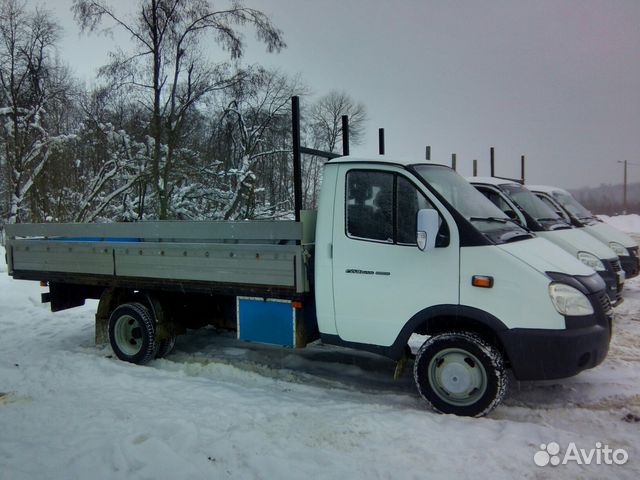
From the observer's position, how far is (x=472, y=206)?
15.7ft

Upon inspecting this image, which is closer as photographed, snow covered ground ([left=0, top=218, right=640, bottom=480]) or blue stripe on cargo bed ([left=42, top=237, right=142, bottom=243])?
snow covered ground ([left=0, top=218, right=640, bottom=480])

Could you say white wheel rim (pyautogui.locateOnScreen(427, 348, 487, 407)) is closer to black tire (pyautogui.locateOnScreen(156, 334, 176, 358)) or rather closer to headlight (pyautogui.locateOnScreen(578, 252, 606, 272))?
black tire (pyautogui.locateOnScreen(156, 334, 176, 358))

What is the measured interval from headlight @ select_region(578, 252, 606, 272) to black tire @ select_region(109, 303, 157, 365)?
6.01 metres

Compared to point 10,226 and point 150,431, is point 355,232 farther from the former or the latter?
point 10,226

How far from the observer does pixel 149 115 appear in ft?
54.3

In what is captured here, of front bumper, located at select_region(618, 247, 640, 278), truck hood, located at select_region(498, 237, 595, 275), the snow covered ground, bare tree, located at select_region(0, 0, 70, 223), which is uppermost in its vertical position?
bare tree, located at select_region(0, 0, 70, 223)

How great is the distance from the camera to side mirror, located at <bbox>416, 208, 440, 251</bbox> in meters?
4.16

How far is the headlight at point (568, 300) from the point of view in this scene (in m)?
4.04

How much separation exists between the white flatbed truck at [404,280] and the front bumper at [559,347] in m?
0.01

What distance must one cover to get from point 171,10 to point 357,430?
49.1ft

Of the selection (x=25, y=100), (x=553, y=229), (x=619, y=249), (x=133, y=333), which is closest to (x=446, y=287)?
(x=133, y=333)

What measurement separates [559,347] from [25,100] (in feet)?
89.6

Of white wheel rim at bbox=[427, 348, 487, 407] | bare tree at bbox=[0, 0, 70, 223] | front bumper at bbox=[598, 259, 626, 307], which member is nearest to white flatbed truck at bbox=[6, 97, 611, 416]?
white wheel rim at bbox=[427, 348, 487, 407]

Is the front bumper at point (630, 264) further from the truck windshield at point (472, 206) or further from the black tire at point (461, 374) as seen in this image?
the black tire at point (461, 374)
